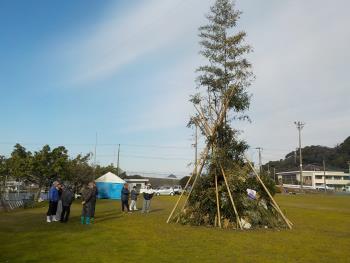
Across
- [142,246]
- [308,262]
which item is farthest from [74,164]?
[308,262]

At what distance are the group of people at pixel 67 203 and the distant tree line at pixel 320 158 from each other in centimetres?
12054

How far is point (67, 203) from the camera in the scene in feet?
63.4

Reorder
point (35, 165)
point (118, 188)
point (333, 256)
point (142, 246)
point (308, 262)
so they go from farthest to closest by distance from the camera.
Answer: point (118, 188), point (35, 165), point (142, 246), point (333, 256), point (308, 262)

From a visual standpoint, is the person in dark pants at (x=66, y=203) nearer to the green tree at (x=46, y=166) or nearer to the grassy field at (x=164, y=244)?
the grassy field at (x=164, y=244)

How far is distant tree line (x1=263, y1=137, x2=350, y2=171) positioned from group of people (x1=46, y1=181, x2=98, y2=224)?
121 meters

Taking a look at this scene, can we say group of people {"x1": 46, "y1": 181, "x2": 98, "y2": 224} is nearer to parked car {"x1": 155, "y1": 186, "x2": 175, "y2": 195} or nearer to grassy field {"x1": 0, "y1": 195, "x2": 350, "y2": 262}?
grassy field {"x1": 0, "y1": 195, "x2": 350, "y2": 262}

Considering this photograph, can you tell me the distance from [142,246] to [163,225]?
6.21 meters

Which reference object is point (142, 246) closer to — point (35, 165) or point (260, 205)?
point (260, 205)

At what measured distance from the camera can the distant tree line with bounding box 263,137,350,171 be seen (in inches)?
5595

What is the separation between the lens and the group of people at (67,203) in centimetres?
1839

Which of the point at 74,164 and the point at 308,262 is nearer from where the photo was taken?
the point at 308,262

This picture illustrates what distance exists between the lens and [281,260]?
402 inches

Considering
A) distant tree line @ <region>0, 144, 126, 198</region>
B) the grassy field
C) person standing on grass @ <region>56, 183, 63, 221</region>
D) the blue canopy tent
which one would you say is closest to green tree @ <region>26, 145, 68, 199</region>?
distant tree line @ <region>0, 144, 126, 198</region>

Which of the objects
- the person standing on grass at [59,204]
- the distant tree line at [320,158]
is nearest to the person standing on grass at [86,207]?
the person standing on grass at [59,204]
